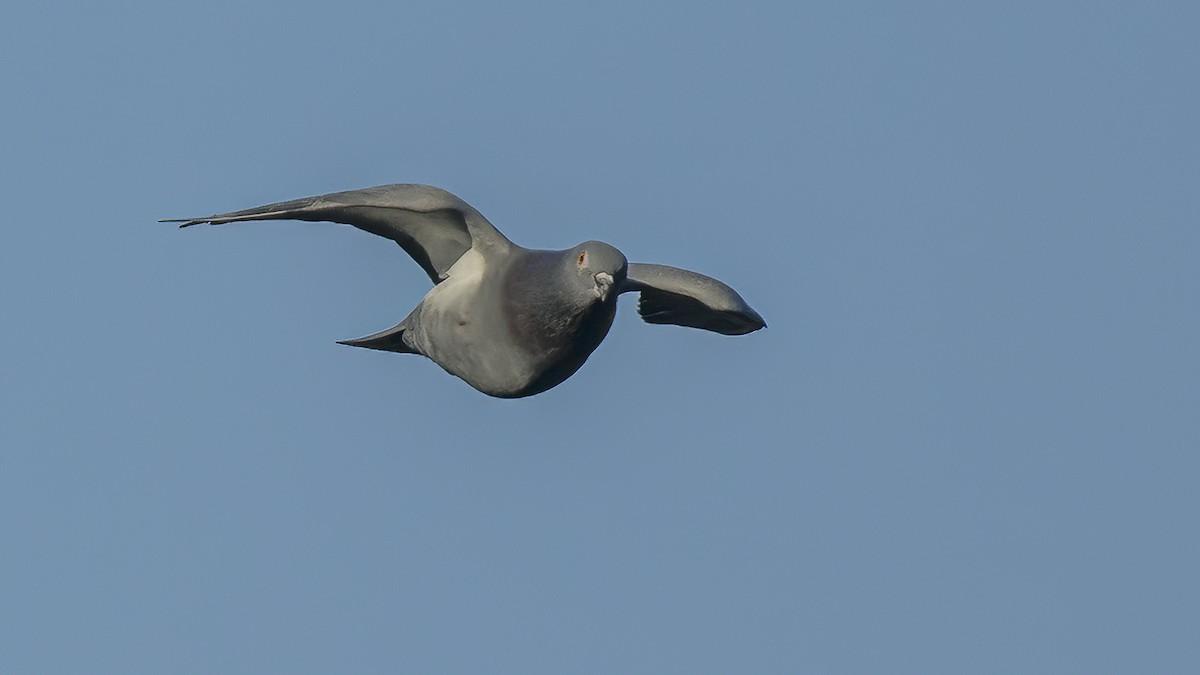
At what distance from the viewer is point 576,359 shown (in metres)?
18.4

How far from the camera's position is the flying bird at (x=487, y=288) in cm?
1761

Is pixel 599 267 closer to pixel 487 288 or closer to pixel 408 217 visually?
pixel 487 288

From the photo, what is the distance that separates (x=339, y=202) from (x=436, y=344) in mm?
1862

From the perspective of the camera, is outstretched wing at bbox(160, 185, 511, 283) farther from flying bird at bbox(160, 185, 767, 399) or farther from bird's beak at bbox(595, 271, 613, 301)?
bird's beak at bbox(595, 271, 613, 301)

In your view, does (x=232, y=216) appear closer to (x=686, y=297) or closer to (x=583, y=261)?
(x=583, y=261)

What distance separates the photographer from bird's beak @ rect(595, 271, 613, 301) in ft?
56.2

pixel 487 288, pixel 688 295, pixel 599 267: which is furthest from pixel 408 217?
pixel 688 295

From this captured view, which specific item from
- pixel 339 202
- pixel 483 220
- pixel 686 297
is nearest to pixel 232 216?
pixel 339 202

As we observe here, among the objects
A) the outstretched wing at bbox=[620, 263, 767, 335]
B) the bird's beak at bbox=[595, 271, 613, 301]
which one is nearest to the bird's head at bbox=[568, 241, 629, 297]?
the bird's beak at bbox=[595, 271, 613, 301]

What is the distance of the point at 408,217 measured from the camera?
19484 millimetres

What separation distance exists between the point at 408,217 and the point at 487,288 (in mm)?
1166

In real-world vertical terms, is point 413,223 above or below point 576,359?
above

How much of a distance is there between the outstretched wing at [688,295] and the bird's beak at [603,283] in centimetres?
346

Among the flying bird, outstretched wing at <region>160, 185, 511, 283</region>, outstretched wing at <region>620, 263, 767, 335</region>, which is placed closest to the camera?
the flying bird
